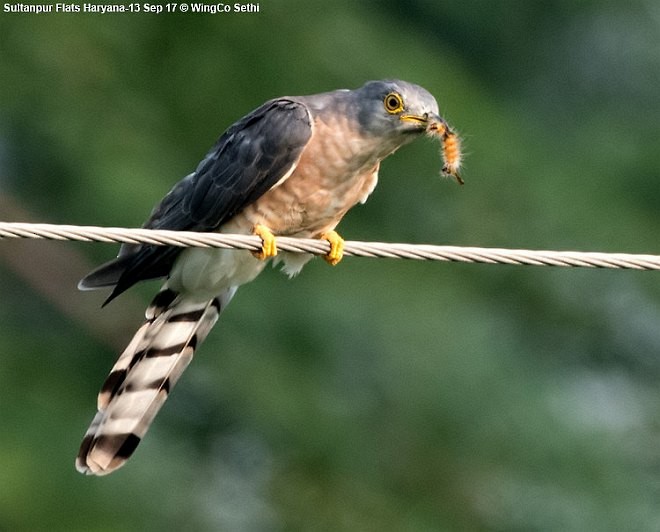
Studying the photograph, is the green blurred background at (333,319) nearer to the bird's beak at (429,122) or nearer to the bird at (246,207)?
the bird at (246,207)

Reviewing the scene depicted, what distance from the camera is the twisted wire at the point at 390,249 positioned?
4699 millimetres

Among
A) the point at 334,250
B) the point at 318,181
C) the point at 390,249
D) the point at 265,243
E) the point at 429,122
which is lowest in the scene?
the point at 390,249

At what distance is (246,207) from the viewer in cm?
619

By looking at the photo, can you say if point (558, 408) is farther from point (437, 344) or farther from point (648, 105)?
point (648, 105)

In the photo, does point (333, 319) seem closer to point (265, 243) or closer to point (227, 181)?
point (227, 181)

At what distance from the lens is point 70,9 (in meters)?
10.7

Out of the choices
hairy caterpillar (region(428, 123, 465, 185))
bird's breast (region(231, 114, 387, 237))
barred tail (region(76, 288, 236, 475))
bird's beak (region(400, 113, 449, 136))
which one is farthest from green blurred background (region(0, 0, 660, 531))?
bird's beak (region(400, 113, 449, 136))

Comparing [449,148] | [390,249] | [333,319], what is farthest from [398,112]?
[333,319]

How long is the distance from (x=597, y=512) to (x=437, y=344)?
1747mm

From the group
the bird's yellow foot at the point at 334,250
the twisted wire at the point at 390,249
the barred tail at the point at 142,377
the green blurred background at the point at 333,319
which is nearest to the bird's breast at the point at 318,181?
the bird's yellow foot at the point at 334,250

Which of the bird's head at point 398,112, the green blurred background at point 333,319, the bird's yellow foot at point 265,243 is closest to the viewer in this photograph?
the bird's yellow foot at point 265,243

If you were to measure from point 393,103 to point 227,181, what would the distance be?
72 centimetres

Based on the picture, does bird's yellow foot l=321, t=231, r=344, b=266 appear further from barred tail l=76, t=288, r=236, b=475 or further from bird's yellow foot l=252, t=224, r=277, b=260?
barred tail l=76, t=288, r=236, b=475

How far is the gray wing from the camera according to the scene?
6.14 meters
